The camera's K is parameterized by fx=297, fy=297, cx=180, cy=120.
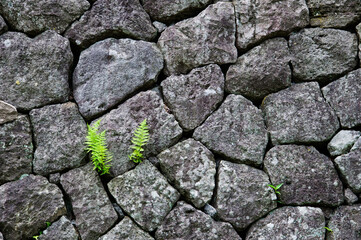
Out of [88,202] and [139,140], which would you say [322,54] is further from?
[88,202]

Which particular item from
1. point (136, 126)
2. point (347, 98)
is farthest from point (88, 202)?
point (347, 98)

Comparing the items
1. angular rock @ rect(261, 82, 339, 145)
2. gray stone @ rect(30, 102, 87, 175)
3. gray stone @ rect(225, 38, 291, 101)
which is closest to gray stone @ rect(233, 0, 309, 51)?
gray stone @ rect(225, 38, 291, 101)

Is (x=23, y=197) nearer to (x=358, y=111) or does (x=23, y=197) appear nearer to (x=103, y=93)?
(x=103, y=93)

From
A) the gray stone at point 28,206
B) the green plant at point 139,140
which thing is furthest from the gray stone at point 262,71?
the gray stone at point 28,206

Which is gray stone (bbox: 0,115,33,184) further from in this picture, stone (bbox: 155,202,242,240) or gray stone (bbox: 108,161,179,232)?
stone (bbox: 155,202,242,240)

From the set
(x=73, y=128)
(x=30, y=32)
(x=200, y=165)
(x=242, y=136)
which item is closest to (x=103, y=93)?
(x=73, y=128)

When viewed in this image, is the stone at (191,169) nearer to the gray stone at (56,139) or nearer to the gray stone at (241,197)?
the gray stone at (241,197)
